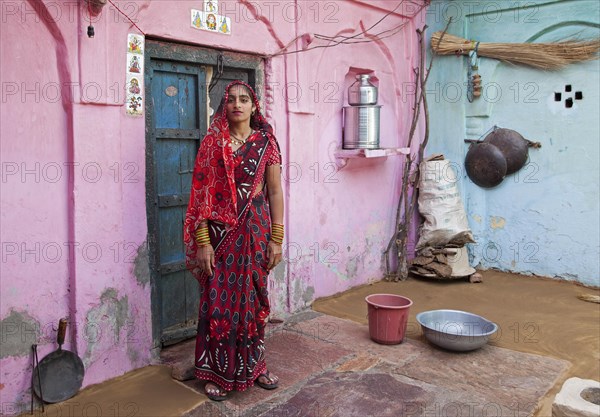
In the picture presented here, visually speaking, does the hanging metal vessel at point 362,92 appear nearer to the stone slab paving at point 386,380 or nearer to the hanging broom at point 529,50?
the hanging broom at point 529,50

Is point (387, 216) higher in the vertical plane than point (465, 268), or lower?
higher

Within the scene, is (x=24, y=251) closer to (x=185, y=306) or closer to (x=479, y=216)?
(x=185, y=306)

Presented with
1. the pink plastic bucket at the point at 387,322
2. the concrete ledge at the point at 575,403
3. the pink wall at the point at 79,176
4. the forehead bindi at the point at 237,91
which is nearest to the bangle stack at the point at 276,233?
the forehead bindi at the point at 237,91

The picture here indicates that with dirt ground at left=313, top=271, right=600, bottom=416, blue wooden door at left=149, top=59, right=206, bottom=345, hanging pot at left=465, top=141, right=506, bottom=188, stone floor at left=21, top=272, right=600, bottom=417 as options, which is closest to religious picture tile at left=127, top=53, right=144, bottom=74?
blue wooden door at left=149, top=59, right=206, bottom=345

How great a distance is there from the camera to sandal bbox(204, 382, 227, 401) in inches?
118

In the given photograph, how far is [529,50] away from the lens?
5.40 m

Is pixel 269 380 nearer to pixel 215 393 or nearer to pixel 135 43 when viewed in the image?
pixel 215 393

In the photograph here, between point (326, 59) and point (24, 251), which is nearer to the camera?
point (24, 251)

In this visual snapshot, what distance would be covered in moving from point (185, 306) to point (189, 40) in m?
1.83

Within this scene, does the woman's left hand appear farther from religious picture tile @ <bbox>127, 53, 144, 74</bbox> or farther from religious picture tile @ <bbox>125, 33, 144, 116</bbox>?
religious picture tile @ <bbox>127, 53, 144, 74</bbox>

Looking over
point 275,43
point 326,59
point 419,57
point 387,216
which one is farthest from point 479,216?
point 275,43

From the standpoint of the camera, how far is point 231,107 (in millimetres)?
2973

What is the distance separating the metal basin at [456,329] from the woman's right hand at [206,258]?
5.36 ft

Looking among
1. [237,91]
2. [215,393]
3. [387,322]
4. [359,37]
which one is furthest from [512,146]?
[215,393]
